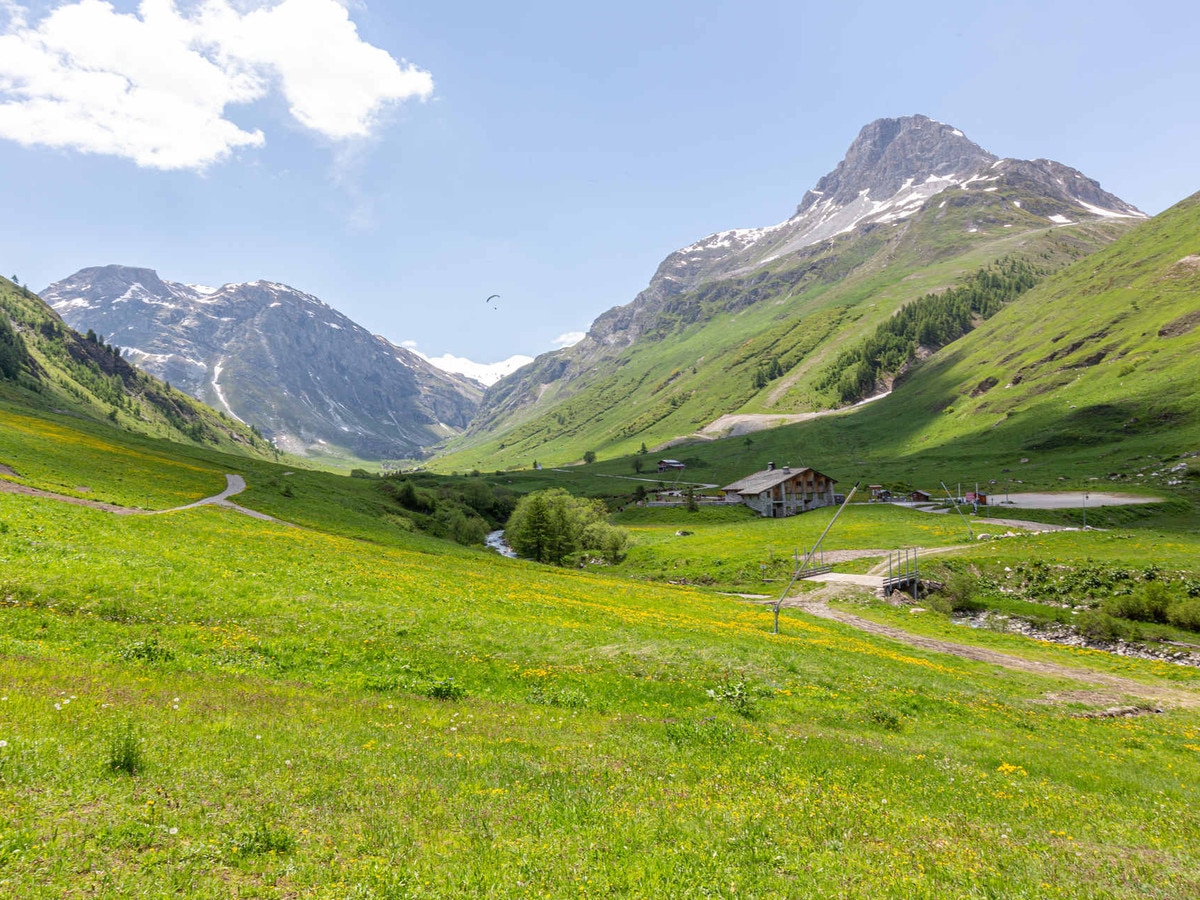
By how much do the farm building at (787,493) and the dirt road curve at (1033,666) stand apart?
72.2 meters

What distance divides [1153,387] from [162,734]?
191 metres

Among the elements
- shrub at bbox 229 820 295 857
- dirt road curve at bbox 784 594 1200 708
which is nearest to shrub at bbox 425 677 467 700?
shrub at bbox 229 820 295 857

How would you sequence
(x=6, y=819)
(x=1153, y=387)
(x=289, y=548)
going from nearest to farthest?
(x=6, y=819)
(x=289, y=548)
(x=1153, y=387)

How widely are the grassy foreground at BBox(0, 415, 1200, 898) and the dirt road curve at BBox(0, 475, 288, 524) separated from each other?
1220 cm

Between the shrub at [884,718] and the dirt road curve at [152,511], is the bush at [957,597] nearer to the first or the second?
the shrub at [884,718]

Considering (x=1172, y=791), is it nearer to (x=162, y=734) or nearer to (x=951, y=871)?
(x=951, y=871)

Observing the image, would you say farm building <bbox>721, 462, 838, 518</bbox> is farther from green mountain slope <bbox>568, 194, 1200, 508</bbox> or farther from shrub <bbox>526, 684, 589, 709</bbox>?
shrub <bbox>526, 684, 589, 709</bbox>

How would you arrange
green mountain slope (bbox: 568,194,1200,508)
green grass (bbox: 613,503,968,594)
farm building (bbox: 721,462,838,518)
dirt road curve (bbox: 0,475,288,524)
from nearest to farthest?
dirt road curve (bbox: 0,475,288,524), green grass (bbox: 613,503,968,594), green mountain slope (bbox: 568,194,1200,508), farm building (bbox: 721,462,838,518)

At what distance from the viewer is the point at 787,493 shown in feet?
411

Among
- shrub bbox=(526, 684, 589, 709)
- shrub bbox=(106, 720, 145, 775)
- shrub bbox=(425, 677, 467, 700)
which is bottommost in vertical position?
shrub bbox=(526, 684, 589, 709)

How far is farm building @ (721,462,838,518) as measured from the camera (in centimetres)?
12400

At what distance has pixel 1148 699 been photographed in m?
29.3

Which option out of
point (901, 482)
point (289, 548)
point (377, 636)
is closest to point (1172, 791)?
point (377, 636)

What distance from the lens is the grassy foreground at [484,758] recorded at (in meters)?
7.89
